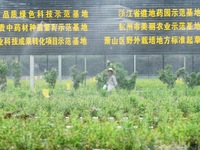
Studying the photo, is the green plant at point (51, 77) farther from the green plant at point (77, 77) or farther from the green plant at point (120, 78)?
the green plant at point (120, 78)

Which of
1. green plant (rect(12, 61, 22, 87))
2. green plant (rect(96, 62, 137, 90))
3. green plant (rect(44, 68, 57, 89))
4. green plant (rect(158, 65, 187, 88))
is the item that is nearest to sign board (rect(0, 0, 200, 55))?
green plant (rect(96, 62, 137, 90))

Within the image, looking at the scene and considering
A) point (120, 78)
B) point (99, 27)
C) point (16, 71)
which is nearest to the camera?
point (99, 27)

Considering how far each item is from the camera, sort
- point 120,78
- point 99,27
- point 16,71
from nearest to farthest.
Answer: point 99,27 → point 120,78 → point 16,71

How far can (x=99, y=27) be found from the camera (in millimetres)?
9383

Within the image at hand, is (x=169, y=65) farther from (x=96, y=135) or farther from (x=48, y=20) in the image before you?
(x=96, y=135)

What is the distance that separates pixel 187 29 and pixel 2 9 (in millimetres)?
3649

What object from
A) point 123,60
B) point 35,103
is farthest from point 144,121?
point 123,60

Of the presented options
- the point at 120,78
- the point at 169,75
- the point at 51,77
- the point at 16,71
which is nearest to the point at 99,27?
the point at 120,78

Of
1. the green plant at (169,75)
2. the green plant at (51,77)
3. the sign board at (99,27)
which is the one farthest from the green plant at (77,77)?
the green plant at (169,75)

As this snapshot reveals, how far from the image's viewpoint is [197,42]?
9.26 meters

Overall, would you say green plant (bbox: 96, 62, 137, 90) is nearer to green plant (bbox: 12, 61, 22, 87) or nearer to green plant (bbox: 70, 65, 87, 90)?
green plant (bbox: 70, 65, 87, 90)

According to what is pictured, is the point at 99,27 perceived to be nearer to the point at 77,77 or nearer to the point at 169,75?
the point at 77,77

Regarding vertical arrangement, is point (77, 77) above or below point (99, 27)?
below

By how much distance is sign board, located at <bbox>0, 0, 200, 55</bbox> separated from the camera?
9.25m
